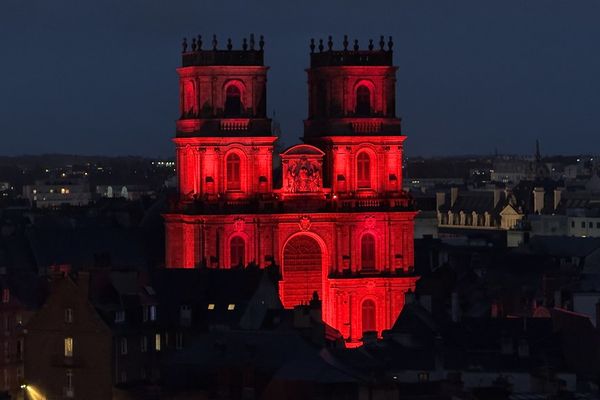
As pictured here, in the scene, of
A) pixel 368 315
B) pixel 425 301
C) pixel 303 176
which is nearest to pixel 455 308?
pixel 425 301

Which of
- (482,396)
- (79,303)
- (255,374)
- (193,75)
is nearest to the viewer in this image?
(482,396)

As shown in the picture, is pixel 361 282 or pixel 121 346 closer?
pixel 121 346

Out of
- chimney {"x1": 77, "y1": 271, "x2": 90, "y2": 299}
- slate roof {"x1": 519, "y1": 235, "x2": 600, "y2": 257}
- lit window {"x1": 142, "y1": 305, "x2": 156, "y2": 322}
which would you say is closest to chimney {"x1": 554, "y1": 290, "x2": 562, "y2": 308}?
lit window {"x1": 142, "y1": 305, "x2": 156, "y2": 322}

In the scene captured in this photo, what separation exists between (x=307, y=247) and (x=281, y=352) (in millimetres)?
43155

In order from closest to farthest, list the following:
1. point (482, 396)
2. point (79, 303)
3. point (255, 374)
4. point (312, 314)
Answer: point (482, 396) → point (255, 374) → point (79, 303) → point (312, 314)

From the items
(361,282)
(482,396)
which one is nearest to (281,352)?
(482,396)

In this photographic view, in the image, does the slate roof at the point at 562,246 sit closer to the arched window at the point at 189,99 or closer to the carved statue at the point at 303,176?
the carved statue at the point at 303,176

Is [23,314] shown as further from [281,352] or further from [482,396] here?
[482,396]

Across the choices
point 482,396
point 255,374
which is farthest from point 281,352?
point 482,396

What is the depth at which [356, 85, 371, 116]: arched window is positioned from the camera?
15638 centimetres

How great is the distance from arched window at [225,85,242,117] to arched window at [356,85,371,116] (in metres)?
7.03

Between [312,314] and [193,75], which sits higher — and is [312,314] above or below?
below

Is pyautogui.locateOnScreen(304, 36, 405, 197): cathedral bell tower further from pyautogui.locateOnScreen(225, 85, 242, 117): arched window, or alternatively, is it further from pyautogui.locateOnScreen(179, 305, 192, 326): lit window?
pyautogui.locateOnScreen(179, 305, 192, 326): lit window

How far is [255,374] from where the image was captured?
10912cm
